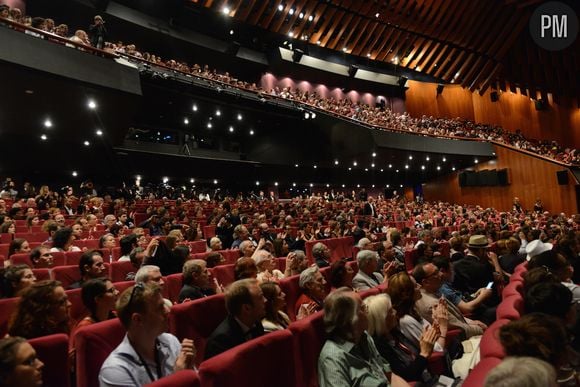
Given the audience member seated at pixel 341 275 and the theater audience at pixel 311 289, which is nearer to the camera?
the theater audience at pixel 311 289

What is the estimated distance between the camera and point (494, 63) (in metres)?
18.9

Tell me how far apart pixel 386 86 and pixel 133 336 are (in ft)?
70.3

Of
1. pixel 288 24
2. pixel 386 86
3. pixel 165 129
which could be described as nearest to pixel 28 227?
pixel 165 129

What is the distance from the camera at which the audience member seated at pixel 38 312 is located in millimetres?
1725

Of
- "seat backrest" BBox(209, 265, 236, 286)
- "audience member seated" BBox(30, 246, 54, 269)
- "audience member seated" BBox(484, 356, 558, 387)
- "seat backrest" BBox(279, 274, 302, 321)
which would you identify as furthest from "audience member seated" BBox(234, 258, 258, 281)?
"audience member seated" BBox(484, 356, 558, 387)

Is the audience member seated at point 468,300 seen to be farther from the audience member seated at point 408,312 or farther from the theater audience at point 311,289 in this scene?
the theater audience at point 311,289

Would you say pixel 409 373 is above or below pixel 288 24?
below

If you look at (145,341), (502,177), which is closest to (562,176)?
(502,177)

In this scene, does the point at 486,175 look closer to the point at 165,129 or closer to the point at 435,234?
the point at 435,234

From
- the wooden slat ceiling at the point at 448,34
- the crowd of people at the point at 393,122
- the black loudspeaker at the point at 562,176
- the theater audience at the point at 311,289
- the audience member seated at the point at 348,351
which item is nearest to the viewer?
the audience member seated at the point at 348,351

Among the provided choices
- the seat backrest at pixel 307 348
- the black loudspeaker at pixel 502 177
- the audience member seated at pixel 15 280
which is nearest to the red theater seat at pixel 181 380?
the seat backrest at pixel 307 348

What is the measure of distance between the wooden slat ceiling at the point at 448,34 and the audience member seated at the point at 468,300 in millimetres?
15023

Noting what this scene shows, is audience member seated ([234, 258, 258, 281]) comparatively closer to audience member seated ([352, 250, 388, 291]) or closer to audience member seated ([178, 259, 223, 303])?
audience member seated ([178, 259, 223, 303])

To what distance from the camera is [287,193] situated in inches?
693
